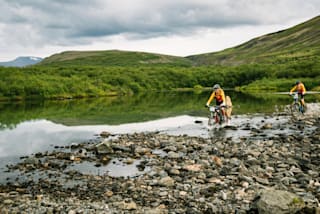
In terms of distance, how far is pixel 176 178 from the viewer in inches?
549

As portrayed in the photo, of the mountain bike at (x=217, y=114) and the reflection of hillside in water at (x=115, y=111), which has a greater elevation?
the mountain bike at (x=217, y=114)

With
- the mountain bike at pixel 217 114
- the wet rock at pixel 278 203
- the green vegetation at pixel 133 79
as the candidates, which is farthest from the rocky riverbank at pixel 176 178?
the green vegetation at pixel 133 79

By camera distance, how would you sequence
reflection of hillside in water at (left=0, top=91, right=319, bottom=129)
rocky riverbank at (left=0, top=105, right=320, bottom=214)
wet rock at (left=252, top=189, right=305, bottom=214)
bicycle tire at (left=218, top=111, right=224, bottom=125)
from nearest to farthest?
wet rock at (left=252, top=189, right=305, bottom=214)
rocky riverbank at (left=0, top=105, right=320, bottom=214)
bicycle tire at (left=218, top=111, right=224, bottom=125)
reflection of hillside in water at (left=0, top=91, right=319, bottom=129)

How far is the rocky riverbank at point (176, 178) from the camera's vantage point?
1091cm

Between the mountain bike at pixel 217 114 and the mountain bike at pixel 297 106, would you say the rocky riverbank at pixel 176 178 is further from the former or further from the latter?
the mountain bike at pixel 297 106

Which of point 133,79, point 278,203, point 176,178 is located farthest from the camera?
point 133,79

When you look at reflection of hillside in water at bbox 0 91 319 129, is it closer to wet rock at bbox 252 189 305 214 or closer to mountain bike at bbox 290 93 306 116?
mountain bike at bbox 290 93 306 116

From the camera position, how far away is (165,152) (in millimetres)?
19766

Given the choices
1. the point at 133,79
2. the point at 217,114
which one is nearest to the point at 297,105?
the point at 217,114

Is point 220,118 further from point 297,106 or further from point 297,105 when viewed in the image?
point 297,106

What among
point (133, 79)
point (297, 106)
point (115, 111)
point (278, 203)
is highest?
point (133, 79)

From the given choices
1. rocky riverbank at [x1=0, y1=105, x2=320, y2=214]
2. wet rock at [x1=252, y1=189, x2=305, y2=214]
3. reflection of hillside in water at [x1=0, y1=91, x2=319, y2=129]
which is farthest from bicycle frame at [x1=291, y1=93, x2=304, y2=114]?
wet rock at [x1=252, y1=189, x2=305, y2=214]

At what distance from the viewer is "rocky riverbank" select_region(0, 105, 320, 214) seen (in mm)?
10906

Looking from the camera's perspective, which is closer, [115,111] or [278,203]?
[278,203]
